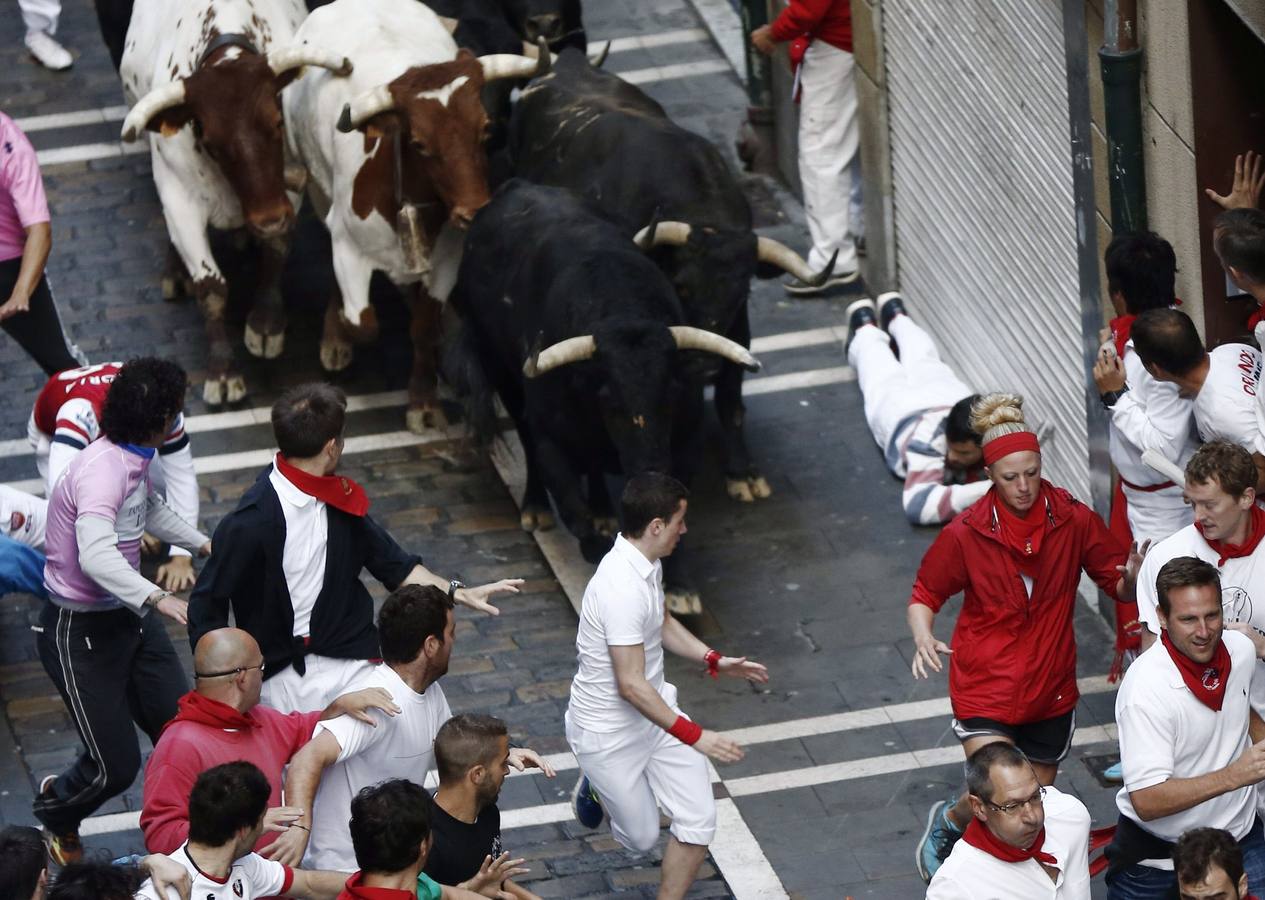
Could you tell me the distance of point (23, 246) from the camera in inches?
425

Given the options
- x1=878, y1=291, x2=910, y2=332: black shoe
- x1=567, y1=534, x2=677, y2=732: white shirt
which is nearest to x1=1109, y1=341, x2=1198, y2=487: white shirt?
x1=567, y1=534, x2=677, y2=732: white shirt

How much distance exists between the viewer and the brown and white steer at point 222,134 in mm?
12164

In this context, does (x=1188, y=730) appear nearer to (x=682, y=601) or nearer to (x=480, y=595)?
(x=480, y=595)

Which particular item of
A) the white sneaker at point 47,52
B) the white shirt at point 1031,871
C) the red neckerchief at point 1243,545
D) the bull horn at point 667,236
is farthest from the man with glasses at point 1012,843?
the white sneaker at point 47,52

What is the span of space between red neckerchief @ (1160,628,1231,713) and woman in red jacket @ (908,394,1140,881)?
99 cm

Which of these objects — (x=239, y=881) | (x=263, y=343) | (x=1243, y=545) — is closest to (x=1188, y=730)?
(x=1243, y=545)

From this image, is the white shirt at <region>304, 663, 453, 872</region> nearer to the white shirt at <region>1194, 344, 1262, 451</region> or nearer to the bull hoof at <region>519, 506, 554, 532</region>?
the white shirt at <region>1194, 344, 1262, 451</region>

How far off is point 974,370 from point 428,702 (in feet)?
18.7

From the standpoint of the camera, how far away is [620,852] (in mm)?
8609

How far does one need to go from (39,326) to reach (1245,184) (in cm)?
606

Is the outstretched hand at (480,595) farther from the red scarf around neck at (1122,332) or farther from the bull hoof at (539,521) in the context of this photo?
the bull hoof at (539,521)

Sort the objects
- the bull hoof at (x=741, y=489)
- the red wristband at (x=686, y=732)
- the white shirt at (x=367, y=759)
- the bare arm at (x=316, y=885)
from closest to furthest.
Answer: the bare arm at (x=316, y=885) → the white shirt at (x=367, y=759) → the red wristband at (x=686, y=732) → the bull hoof at (x=741, y=489)

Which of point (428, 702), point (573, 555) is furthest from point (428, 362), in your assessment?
point (428, 702)

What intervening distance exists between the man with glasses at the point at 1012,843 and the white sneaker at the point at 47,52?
13.0 metres
